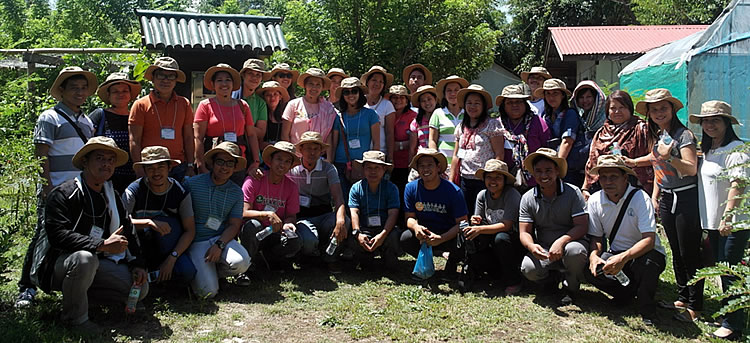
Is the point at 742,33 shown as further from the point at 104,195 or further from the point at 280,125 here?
the point at 104,195

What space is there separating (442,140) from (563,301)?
1977mm

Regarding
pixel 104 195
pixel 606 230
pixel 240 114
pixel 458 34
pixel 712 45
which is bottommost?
pixel 606 230

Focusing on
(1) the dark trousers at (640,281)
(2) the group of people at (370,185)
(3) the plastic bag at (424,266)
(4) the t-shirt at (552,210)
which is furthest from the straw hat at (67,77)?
(1) the dark trousers at (640,281)

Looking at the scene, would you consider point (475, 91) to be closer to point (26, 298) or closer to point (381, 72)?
point (381, 72)

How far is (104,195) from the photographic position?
4.11 meters

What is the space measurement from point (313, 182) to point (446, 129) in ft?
4.65

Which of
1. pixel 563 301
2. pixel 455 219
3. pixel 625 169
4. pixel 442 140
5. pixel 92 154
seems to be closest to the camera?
pixel 92 154

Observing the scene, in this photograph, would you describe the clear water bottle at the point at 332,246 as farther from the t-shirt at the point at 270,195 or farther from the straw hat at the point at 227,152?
the straw hat at the point at 227,152

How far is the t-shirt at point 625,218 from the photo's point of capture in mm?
4539

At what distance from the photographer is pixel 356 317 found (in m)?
4.59

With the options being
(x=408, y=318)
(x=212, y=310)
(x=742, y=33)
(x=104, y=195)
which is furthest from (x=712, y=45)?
(x=104, y=195)

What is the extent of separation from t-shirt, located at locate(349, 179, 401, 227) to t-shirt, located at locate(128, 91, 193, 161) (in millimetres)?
1633

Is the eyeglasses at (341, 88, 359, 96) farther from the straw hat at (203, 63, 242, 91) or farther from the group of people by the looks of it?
the straw hat at (203, 63, 242, 91)

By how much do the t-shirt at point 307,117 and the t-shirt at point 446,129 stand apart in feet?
3.42
